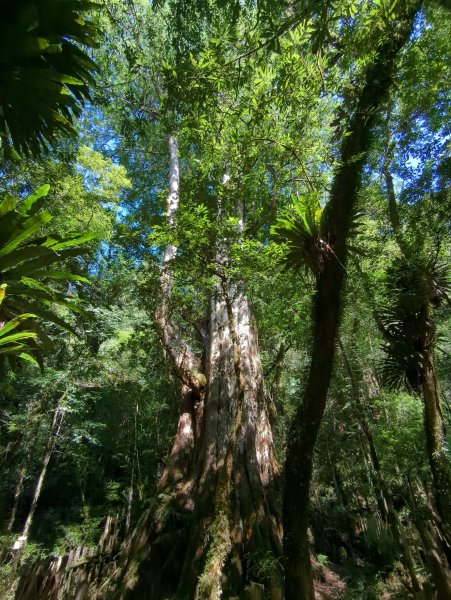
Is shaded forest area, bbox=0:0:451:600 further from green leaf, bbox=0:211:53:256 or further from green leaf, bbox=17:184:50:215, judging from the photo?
green leaf, bbox=17:184:50:215

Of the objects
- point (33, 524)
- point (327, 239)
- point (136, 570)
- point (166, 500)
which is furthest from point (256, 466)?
point (33, 524)

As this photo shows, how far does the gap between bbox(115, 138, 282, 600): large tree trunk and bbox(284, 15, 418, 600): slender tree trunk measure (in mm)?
452

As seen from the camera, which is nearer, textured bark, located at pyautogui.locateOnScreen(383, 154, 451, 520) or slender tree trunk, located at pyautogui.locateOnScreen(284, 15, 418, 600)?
slender tree trunk, located at pyautogui.locateOnScreen(284, 15, 418, 600)

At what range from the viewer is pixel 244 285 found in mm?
5164

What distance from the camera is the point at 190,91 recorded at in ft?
11.3

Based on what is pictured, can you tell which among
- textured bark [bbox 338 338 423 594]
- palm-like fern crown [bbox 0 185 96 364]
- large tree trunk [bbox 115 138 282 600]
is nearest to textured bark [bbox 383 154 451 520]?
textured bark [bbox 338 338 423 594]

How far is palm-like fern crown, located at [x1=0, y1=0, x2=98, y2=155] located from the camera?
6.15 ft

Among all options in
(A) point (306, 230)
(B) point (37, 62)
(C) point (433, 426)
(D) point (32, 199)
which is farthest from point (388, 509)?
(B) point (37, 62)

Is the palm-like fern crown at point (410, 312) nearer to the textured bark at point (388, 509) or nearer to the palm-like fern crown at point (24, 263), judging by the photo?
the textured bark at point (388, 509)

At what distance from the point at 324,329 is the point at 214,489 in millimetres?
2654

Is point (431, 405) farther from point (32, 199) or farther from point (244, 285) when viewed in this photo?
point (32, 199)

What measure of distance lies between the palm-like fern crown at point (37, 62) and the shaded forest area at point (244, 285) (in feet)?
0.04

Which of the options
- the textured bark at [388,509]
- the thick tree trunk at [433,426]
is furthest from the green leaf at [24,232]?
the thick tree trunk at [433,426]

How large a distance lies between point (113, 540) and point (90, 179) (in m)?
9.25
